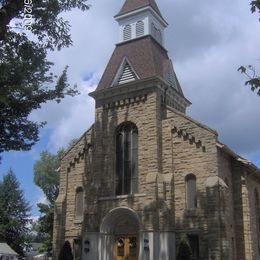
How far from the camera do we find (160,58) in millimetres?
27984

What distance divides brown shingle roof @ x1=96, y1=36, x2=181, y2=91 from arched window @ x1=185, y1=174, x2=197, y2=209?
6.67m

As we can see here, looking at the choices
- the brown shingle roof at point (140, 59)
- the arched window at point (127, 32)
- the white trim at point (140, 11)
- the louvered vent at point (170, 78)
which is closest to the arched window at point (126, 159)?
the brown shingle roof at point (140, 59)

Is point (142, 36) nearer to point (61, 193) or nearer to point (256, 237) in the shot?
point (61, 193)

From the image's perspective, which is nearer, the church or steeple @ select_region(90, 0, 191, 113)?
the church

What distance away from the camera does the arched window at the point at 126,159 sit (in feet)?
80.1

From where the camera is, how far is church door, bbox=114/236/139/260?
23.4 m

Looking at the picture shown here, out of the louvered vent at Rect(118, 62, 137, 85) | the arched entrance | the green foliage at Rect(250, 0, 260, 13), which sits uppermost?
the louvered vent at Rect(118, 62, 137, 85)

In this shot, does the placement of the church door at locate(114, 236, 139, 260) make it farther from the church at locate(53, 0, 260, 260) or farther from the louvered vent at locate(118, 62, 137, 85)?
the louvered vent at locate(118, 62, 137, 85)

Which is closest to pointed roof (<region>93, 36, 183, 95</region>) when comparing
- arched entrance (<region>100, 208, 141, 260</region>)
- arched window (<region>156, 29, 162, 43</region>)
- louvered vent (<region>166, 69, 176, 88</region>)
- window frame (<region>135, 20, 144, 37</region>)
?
louvered vent (<region>166, 69, 176, 88</region>)

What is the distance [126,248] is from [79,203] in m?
4.23

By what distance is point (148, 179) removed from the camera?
23.1 metres

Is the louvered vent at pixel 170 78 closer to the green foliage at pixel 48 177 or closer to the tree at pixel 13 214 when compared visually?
the green foliage at pixel 48 177

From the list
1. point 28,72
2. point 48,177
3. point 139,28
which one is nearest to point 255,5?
point 28,72

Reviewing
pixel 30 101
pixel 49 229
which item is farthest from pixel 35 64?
pixel 49 229
